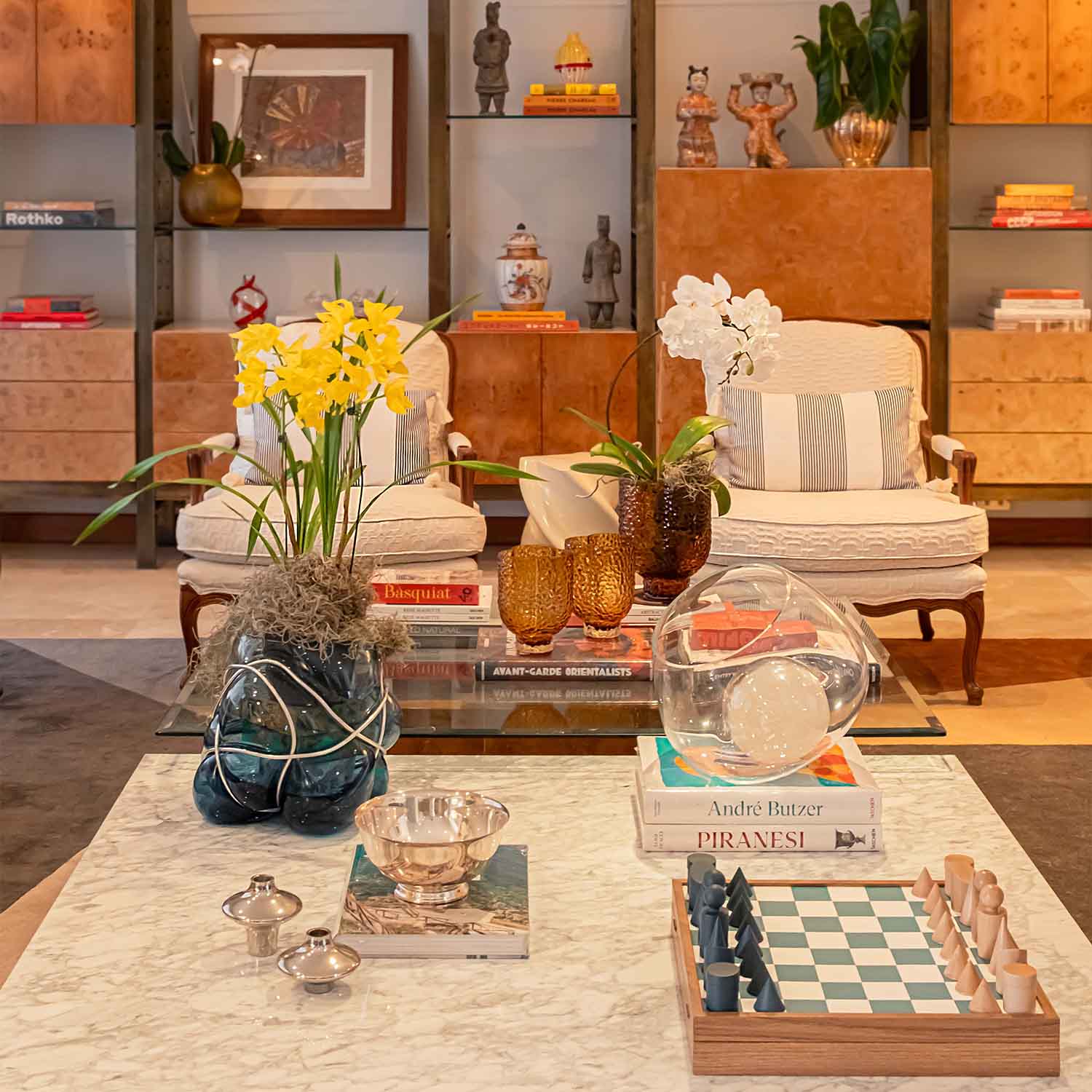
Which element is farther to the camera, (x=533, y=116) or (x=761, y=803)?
(x=533, y=116)

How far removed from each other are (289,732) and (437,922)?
350mm

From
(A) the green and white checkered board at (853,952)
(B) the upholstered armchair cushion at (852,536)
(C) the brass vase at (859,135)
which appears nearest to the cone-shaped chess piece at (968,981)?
(A) the green and white checkered board at (853,952)

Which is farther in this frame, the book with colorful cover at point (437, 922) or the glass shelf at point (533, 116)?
the glass shelf at point (533, 116)

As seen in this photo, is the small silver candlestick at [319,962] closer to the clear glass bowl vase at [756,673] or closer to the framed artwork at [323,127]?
the clear glass bowl vase at [756,673]

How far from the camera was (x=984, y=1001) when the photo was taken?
134cm

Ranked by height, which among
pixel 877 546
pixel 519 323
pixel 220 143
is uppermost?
pixel 220 143

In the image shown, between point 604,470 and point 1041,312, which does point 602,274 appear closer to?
point 1041,312

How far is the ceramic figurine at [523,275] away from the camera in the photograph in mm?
5520

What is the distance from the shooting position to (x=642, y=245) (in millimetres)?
5484

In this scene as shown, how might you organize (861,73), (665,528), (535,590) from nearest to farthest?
(535,590), (665,528), (861,73)

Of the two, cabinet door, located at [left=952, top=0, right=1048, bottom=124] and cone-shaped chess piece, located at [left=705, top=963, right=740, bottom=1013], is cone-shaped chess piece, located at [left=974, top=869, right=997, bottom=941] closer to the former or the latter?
cone-shaped chess piece, located at [left=705, top=963, right=740, bottom=1013]

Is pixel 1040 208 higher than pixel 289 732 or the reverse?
higher

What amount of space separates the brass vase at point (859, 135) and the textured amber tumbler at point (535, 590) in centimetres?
325

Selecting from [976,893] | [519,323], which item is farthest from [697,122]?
[976,893]
